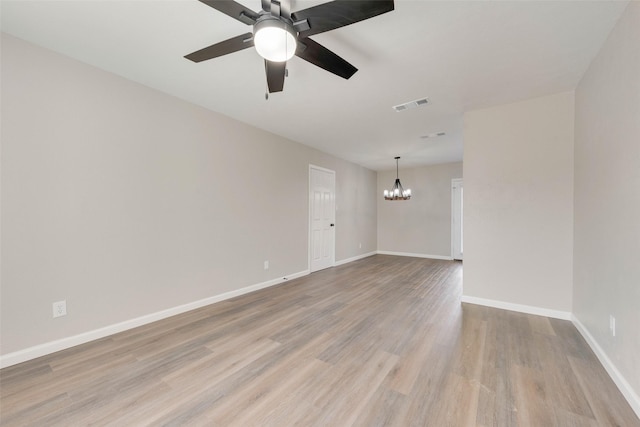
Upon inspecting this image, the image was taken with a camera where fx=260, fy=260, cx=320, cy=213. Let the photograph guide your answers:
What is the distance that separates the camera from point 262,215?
426cm

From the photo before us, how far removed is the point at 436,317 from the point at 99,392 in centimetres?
316

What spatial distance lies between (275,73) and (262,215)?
269cm

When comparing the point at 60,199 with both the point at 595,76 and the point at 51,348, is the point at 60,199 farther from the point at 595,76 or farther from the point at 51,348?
the point at 595,76

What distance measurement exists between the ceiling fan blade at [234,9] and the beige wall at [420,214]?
6789 millimetres

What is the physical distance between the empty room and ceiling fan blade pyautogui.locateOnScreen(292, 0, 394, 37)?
0.01 meters

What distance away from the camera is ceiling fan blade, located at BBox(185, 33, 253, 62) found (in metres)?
1.64

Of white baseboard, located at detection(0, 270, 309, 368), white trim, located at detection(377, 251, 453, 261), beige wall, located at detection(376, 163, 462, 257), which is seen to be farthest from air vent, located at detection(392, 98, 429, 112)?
white trim, located at detection(377, 251, 453, 261)

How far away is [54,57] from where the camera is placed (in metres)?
2.30

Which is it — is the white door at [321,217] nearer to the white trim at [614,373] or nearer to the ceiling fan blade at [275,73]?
the ceiling fan blade at [275,73]

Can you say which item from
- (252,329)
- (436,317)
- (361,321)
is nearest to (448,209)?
(436,317)

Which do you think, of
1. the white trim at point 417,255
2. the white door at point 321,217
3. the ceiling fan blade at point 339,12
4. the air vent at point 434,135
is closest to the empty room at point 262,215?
the ceiling fan blade at point 339,12

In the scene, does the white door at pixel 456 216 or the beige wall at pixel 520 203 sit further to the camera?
the white door at pixel 456 216

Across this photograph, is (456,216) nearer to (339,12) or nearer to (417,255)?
(417,255)

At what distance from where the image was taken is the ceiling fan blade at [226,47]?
1643mm
